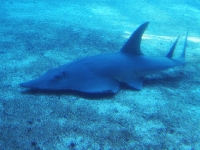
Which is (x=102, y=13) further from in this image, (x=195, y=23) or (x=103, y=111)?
(x=103, y=111)

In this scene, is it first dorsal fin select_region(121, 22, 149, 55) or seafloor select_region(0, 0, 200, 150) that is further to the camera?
first dorsal fin select_region(121, 22, 149, 55)

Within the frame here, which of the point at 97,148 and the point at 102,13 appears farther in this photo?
the point at 102,13

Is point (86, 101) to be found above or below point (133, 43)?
below

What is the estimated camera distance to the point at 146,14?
10.1 m

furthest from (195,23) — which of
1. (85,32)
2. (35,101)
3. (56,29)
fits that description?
(35,101)

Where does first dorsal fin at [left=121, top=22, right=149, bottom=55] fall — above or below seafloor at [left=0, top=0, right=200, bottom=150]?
above

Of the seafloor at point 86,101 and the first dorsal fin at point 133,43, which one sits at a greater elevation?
the first dorsal fin at point 133,43

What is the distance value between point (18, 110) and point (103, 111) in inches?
46.8

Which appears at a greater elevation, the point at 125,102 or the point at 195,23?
the point at 195,23

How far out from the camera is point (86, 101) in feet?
10.2

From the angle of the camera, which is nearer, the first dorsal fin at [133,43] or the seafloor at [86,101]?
the seafloor at [86,101]

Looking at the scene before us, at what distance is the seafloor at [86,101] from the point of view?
7.88 feet

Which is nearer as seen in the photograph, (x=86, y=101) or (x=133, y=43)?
(x=86, y=101)

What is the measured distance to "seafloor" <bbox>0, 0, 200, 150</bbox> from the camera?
7.88 feet
